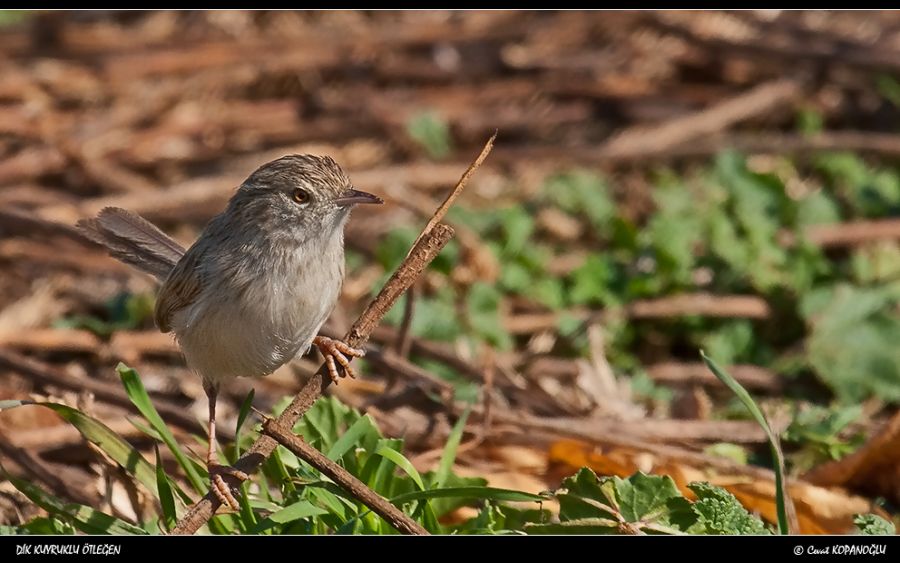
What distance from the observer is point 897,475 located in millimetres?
4621

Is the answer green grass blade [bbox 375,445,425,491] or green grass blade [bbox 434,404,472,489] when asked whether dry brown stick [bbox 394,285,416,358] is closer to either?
green grass blade [bbox 434,404,472,489]

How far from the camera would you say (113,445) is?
396 cm

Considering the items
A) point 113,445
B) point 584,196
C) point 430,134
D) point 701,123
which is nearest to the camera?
point 113,445

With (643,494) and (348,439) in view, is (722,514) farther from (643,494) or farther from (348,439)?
(348,439)

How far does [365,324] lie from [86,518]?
1.09 m

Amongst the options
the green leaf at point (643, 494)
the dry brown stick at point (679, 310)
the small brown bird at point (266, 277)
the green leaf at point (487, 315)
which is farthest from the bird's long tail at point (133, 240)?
the dry brown stick at point (679, 310)

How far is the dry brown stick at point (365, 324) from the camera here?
137 inches

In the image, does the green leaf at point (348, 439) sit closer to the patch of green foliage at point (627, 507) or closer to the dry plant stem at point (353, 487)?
the dry plant stem at point (353, 487)

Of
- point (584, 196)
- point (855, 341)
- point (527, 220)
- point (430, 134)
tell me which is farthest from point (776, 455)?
point (430, 134)

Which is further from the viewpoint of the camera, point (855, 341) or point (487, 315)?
point (487, 315)

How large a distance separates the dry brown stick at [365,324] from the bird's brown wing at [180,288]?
776 millimetres

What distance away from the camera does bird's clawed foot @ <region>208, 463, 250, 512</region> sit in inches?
140
